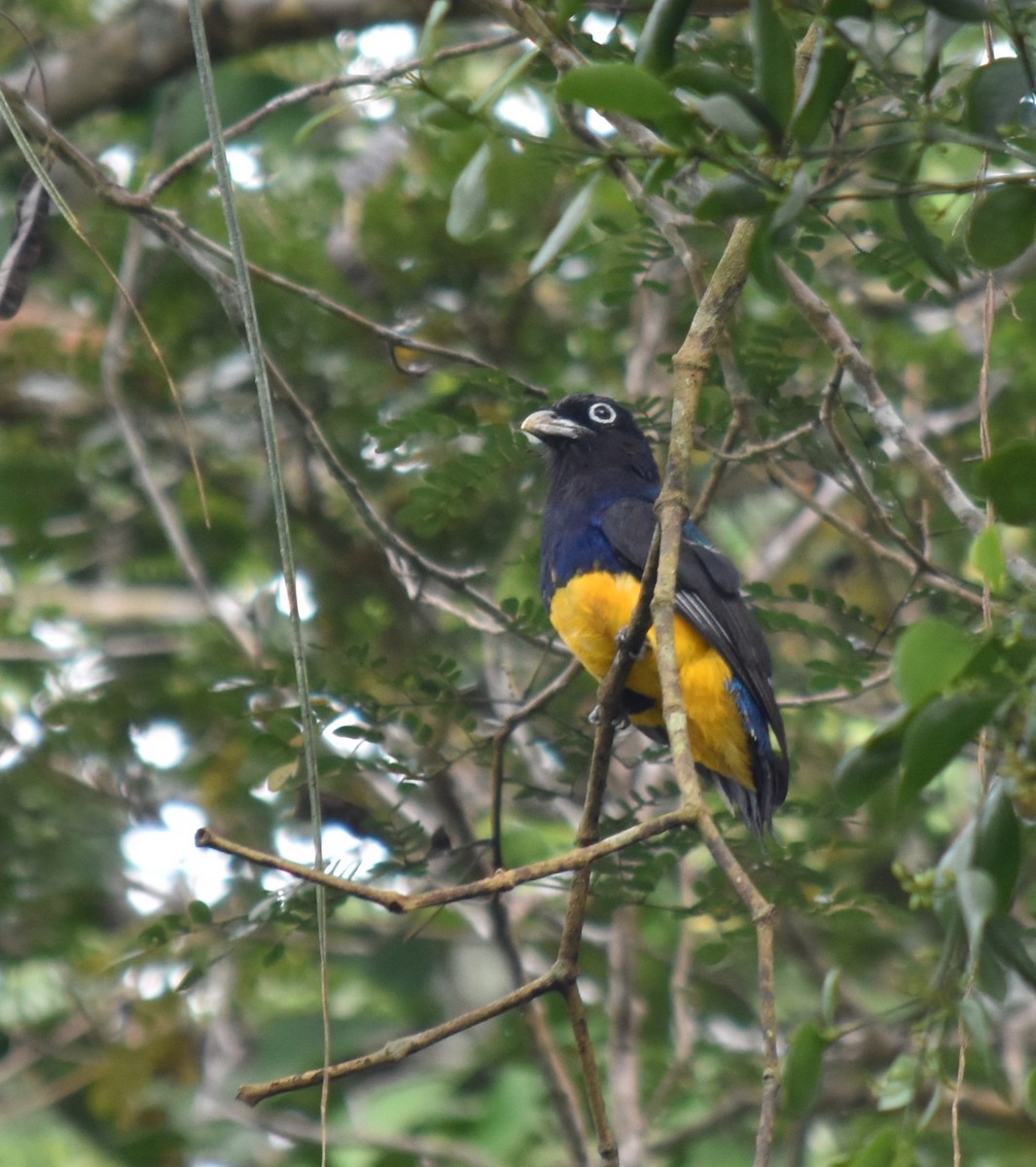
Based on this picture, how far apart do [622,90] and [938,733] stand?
2.32 feet

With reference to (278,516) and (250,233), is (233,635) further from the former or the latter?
(278,516)

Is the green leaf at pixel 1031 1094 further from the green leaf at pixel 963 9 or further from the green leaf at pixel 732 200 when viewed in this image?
the green leaf at pixel 963 9

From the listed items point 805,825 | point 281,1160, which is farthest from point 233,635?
point 805,825

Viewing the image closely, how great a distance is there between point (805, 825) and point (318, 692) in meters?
2.99

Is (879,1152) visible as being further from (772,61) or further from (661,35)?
(661,35)

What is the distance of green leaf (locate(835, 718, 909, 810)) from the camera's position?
4.98 ft

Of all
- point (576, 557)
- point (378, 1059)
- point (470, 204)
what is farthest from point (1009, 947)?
point (576, 557)

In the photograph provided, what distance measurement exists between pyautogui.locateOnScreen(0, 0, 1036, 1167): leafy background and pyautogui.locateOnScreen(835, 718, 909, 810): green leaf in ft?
6.00

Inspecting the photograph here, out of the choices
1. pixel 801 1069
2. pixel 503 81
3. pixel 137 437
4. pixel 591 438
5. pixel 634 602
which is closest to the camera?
pixel 801 1069

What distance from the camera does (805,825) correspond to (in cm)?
596

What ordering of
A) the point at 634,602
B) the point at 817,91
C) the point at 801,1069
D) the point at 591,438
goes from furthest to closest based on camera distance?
the point at 591,438, the point at 634,602, the point at 817,91, the point at 801,1069

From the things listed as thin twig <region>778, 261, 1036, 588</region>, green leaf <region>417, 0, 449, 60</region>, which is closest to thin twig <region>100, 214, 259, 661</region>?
thin twig <region>778, 261, 1036, 588</region>

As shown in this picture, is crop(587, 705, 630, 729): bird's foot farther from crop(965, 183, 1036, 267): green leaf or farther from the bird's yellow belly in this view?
crop(965, 183, 1036, 267): green leaf

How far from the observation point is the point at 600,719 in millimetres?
2348
